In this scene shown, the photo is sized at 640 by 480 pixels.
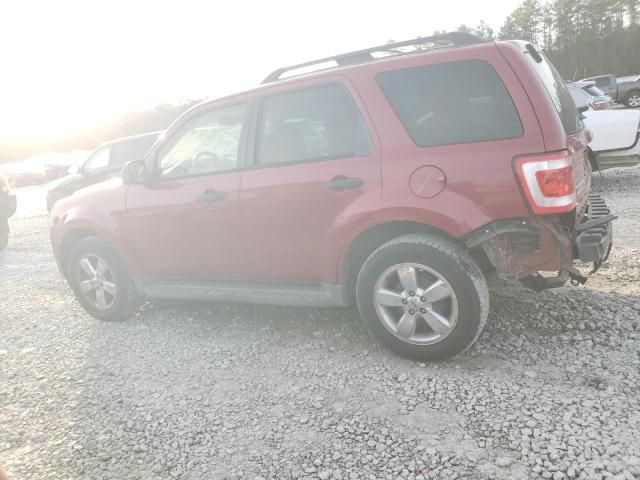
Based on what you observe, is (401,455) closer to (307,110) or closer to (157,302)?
(307,110)

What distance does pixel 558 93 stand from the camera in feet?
10.2

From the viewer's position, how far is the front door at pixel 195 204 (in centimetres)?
368

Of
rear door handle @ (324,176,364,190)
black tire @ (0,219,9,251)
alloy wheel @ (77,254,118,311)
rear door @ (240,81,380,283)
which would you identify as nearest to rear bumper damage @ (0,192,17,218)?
black tire @ (0,219,9,251)

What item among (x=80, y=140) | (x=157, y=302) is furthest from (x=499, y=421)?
(x=80, y=140)

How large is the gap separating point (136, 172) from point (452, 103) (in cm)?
266

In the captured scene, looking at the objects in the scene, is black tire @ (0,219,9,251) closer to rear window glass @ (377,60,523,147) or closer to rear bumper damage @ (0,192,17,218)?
rear bumper damage @ (0,192,17,218)

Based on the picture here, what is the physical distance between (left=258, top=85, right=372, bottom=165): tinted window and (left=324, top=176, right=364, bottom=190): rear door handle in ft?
0.53

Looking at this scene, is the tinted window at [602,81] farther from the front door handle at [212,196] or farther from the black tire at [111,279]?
the black tire at [111,279]

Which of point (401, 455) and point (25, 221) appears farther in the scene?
point (25, 221)

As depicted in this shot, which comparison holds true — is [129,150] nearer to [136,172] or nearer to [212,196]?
[136,172]

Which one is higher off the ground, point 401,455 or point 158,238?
point 158,238

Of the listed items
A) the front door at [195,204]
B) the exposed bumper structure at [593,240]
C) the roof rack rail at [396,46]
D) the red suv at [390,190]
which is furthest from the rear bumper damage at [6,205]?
the exposed bumper structure at [593,240]

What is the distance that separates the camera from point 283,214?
341 centimetres

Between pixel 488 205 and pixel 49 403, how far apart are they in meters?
3.09
